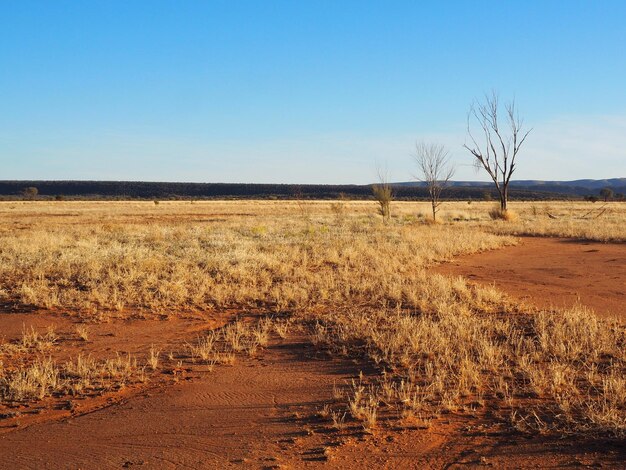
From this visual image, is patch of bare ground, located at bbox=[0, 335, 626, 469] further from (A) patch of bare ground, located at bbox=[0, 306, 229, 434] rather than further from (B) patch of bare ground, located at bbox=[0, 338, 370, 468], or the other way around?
(A) patch of bare ground, located at bbox=[0, 306, 229, 434]

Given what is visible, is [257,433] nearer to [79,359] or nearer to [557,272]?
[79,359]

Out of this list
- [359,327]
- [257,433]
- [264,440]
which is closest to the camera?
[264,440]

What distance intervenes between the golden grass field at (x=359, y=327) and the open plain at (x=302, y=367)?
3cm

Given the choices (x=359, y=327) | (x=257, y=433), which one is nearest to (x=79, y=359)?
(x=257, y=433)

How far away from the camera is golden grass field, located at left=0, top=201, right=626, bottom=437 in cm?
541

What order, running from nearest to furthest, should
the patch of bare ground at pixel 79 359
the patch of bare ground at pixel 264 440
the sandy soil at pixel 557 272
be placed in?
the patch of bare ground at pixel 264 440, the patch of bare ground at pixel 79 359, the sandy soil at pixel 557 272

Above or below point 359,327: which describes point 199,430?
below

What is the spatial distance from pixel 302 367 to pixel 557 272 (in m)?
10.1

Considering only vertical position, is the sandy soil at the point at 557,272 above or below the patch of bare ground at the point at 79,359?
above

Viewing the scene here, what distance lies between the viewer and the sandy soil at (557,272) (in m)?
10.7

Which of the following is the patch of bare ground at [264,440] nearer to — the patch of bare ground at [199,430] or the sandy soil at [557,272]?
the patch of bare ground at [199,430]

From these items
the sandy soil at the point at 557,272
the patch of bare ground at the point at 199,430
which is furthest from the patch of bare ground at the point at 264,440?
the sandy soil at the point at 557,272

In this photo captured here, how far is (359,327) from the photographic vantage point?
795 centimetres

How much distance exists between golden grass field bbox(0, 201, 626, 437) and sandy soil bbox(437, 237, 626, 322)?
907 millimetres
